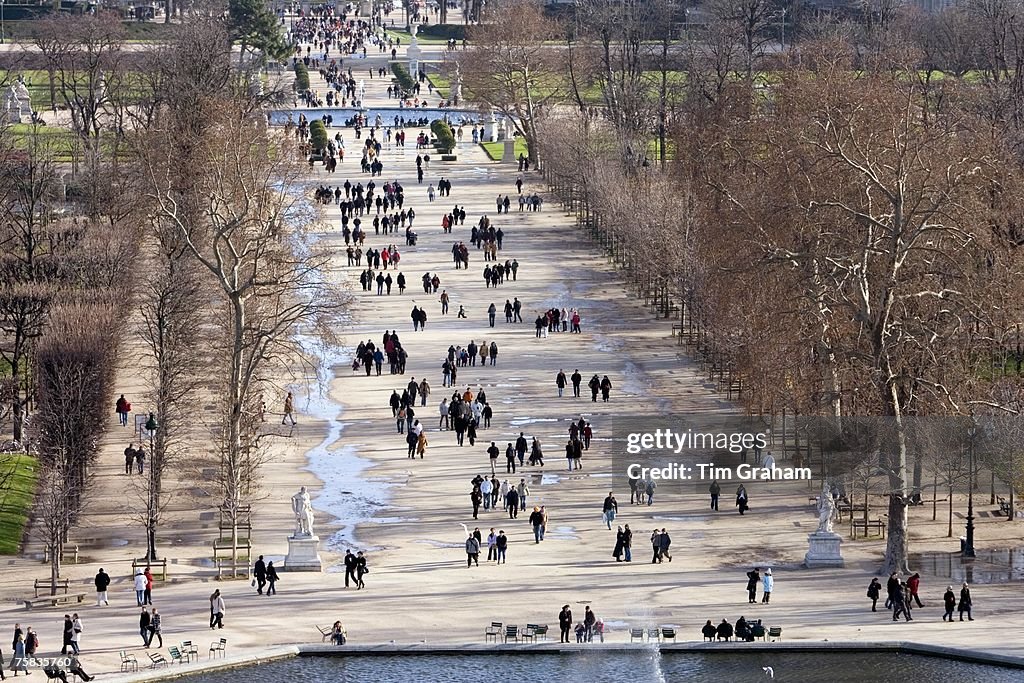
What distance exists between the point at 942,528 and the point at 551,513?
9085 mm

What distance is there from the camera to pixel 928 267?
56.9m

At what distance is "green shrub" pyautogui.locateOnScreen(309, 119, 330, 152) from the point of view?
121 m

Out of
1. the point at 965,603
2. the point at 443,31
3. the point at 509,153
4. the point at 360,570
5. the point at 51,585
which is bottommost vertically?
the point at 51,585

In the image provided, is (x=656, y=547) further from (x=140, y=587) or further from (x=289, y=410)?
(x=289, y=410)

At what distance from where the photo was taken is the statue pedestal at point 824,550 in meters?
50.9

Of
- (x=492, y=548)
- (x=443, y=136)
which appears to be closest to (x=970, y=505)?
(x=492, y=548)

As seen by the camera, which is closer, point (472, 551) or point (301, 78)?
point (472, 551)

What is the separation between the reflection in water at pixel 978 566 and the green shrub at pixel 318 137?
7272 centimetres

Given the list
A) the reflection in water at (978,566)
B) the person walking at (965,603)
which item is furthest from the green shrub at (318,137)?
the person walking at (965,603)

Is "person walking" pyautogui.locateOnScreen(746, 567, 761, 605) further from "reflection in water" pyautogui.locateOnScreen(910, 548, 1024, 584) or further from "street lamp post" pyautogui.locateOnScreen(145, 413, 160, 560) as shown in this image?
"street lamp post" pyautogui.locateOnScreen(145, 413, 160, 560)

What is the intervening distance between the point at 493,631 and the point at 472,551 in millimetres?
5088

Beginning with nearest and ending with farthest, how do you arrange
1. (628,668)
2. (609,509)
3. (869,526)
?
(628,668) < (609,509) < (869,526)

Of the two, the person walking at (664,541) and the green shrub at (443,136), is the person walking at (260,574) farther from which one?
the green shrub at (443,136)

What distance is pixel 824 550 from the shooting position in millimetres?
50969
